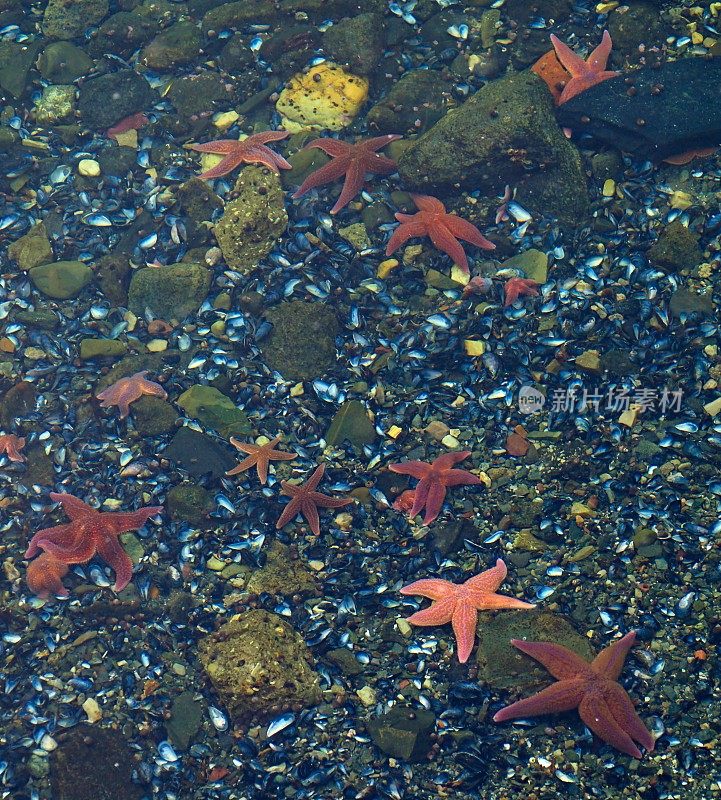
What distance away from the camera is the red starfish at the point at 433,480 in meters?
6.62

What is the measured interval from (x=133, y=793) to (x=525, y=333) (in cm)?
546

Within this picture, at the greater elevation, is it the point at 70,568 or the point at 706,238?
the point at 706,238

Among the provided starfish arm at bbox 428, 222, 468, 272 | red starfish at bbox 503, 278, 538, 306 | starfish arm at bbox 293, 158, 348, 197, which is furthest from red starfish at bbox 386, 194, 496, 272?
starfish arm at bbox 293, 158, 348, 197

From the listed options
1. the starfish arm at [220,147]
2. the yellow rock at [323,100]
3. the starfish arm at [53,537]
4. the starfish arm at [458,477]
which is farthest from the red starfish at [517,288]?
the starfish arm at [53,537]

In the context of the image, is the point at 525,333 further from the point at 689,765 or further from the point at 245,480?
the point at 689,765

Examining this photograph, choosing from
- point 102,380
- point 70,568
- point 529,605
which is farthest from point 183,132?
point 529,605

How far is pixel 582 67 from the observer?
27.0 feet

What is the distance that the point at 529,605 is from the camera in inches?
236

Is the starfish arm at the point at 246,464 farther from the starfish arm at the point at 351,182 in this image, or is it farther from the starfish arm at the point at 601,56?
the starfish arm at the point at 601,56

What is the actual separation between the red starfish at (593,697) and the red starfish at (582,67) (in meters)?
5.89

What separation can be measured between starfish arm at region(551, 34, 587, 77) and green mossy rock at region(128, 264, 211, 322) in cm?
473

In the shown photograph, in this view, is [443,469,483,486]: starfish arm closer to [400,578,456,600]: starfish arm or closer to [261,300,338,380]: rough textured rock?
[400,578,456,600]: starfish arm

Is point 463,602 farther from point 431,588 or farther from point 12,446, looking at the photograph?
point 12,446

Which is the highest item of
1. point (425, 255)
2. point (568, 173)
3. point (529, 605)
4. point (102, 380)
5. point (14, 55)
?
point (14, 55)
